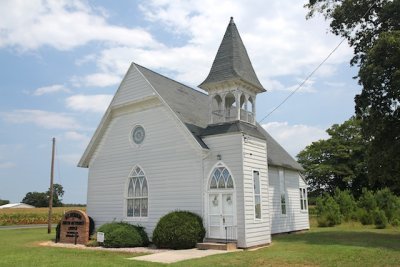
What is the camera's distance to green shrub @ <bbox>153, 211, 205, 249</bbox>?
15.8 meters

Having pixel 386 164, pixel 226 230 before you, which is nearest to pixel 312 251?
pixel 226 230

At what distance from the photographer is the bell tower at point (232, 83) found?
59.3 ft

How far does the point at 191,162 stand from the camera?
17688 millimetres

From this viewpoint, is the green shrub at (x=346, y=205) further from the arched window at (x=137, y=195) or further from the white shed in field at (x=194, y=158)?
the arched window at (x=137, y=195)

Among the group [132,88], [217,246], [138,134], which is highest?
[132,88]

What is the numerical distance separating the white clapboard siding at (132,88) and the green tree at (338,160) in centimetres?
3759

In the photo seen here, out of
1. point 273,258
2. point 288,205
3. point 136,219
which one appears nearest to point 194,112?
point 136,219

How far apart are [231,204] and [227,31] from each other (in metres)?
9.11

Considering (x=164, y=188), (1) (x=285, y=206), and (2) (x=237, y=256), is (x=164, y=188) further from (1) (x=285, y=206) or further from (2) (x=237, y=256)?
(1) (x=285, y=206)

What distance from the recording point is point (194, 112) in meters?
20.4

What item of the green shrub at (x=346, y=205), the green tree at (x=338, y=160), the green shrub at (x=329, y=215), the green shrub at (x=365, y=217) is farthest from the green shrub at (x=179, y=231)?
the green tree at (x=338, y=160)

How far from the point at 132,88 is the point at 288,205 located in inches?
440

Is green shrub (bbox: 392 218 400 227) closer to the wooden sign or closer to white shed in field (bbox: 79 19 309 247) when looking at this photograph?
white shed in field (bbox: 79 19 309 247)

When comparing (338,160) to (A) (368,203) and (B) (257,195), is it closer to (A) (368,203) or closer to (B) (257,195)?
(A) (368,203)
